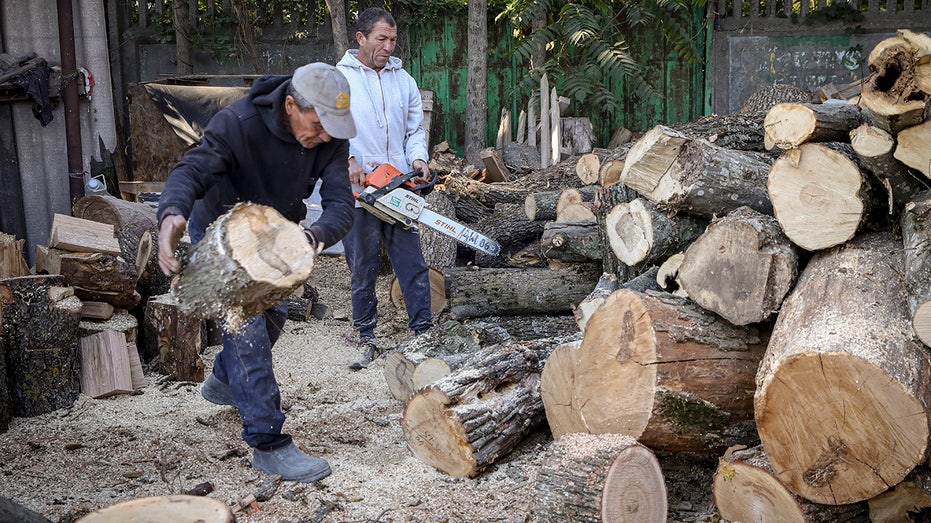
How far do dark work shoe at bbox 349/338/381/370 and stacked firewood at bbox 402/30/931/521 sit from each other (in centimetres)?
135

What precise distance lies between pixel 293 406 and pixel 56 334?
123 cm

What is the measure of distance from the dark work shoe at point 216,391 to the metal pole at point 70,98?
3949 mm

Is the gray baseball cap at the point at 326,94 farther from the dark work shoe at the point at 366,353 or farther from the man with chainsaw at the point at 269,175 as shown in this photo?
the dark work shoe at the point at 366,353

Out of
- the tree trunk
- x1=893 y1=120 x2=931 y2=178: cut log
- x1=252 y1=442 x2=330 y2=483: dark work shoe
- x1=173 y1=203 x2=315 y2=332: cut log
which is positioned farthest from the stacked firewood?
the tree trunk

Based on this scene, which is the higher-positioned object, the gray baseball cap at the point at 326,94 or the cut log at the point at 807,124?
the gray baseball cap at the point at 326,94

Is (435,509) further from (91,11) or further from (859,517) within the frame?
(91,11)

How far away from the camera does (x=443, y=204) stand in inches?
259

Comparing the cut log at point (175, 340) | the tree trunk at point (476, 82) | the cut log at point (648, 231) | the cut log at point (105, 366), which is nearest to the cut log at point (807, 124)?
the cut log at point (648, 231)

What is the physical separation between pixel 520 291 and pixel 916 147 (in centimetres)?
278

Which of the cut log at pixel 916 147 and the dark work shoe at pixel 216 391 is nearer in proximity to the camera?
the cut log at pixel 916 147

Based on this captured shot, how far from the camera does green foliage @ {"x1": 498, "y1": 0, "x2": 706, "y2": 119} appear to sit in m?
9.19

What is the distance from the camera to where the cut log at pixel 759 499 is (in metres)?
2.63

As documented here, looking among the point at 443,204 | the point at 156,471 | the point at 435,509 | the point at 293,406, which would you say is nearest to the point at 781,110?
the point at 435,509

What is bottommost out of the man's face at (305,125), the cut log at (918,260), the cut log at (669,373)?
the cut log at (669,373)
